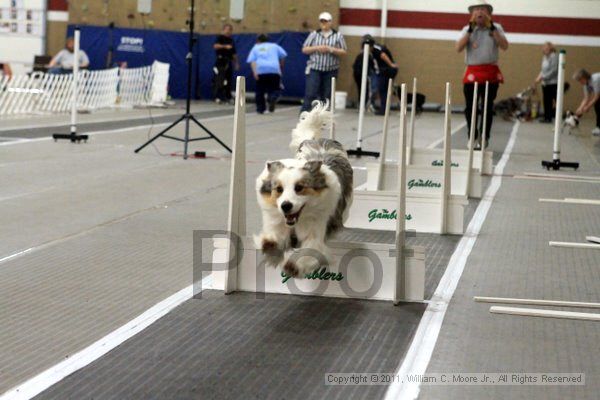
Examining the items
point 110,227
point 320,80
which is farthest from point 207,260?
point 320,80

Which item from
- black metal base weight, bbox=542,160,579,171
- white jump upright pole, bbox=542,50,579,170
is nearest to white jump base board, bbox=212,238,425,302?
white jump upright pole, bbox=542,50,579,170

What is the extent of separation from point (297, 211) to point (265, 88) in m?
17.8

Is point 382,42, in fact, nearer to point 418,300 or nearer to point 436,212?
point 436,212

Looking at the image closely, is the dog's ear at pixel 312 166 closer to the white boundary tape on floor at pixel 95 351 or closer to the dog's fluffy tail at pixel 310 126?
the white boundary tape on floor at pixel 95 351

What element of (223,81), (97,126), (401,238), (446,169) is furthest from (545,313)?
(223,81)

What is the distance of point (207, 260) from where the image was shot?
651 cm

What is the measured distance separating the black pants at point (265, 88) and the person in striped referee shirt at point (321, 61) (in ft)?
17.6

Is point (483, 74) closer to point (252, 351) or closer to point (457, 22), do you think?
point (252, 351)

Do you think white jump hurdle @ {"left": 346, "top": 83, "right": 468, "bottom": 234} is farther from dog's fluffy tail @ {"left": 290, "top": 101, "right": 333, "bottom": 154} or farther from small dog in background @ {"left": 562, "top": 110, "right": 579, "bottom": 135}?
small dog in background @ {"left": 562, "top": 110, "right": 579, "bottom": 135}

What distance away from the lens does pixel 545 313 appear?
5246 millimetres

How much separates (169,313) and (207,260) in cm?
140

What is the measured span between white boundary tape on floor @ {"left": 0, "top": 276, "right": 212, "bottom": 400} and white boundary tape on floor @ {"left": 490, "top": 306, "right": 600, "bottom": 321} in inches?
64.1

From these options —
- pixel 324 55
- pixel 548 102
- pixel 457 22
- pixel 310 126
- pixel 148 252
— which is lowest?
pixel 148 252

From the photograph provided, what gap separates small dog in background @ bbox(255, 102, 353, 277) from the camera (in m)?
5.14
